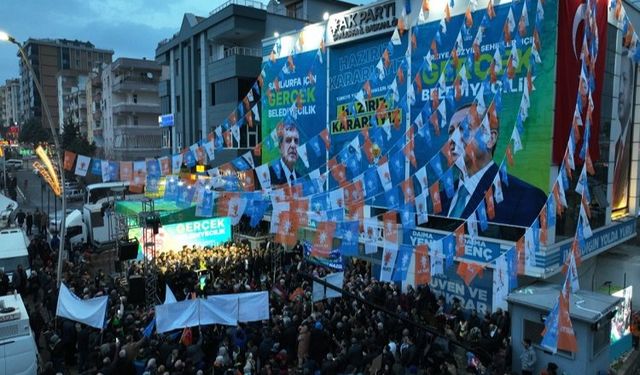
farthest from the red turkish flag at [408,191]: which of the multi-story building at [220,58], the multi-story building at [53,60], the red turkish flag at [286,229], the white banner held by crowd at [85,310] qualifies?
the multi-story building at [53,60]

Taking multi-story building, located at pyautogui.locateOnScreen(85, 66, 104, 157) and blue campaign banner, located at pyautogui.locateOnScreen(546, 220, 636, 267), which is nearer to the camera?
blue campaign banner, located at pyautogui.locateOnScreen(546, 220, 636, 267)

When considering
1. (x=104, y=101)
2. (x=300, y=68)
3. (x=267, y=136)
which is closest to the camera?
(x=300, y=68)

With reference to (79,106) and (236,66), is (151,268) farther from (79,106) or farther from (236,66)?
(79,106)

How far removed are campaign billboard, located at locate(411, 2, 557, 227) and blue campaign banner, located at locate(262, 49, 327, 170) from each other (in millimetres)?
5753

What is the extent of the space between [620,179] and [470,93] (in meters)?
7.82

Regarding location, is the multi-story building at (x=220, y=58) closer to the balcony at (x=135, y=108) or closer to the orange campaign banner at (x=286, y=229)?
the balcony at (x=135, y=108)

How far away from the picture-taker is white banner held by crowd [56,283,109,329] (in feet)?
41.2

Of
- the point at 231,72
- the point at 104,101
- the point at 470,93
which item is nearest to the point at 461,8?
the point at 470,93

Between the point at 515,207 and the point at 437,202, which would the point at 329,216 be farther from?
the point at 515,207

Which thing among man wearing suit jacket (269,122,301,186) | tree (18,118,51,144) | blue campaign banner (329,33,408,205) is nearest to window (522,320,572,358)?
blue campaign banner (329,33,408,205)

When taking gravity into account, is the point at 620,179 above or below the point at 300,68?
below

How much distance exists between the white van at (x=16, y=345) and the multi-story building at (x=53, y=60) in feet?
320

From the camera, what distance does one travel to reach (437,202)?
14.8 meters

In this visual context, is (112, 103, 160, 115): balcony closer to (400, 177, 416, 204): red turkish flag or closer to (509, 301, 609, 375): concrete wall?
(400, 177, 416, 204): red turkish flag
